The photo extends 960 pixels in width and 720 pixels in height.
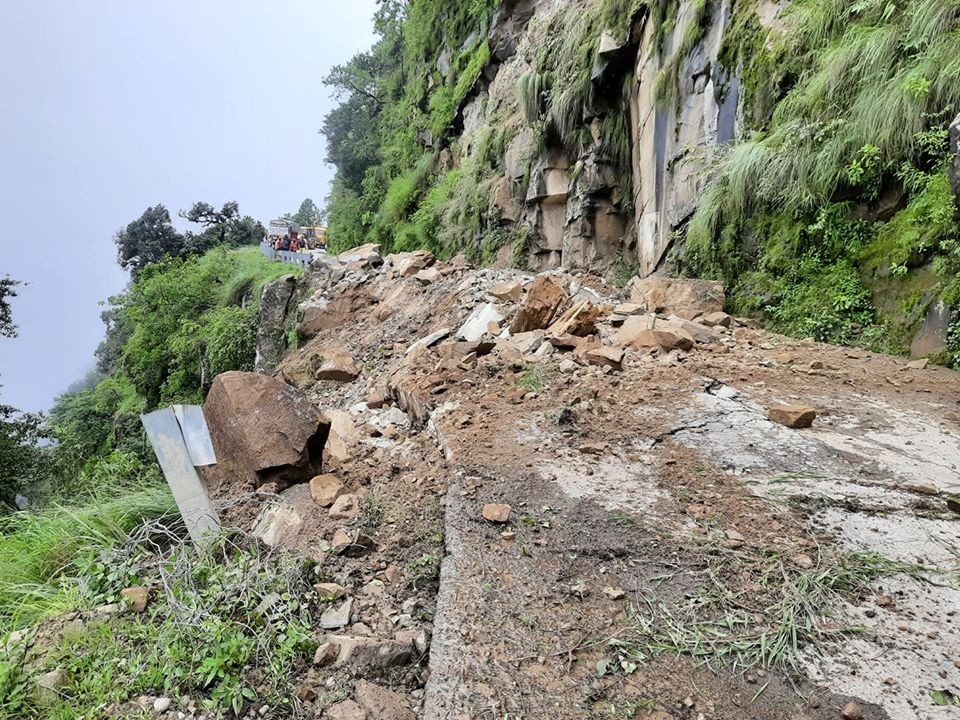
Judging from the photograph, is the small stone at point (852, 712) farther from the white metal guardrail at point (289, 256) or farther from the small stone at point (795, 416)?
the white metal guardrail at point (289, 256)

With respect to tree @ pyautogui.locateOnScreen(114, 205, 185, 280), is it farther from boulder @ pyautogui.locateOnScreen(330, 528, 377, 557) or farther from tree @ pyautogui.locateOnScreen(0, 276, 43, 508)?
boulder @ pyautogui.locateOnScreen(330, 528, 377, 557)

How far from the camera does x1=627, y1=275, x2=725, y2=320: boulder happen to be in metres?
6.06

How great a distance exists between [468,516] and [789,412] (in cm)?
212

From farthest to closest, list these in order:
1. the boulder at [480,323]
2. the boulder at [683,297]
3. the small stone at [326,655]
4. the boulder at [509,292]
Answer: the boulder at [509,292] → the boulder at [480,323] → the boulder at [683,297] → the small stone at [326,655]

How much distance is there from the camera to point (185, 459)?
9.57ft

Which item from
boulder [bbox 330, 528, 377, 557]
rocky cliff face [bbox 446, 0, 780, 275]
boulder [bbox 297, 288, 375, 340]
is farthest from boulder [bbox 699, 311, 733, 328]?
boulder [bbox 297, 288, 375, 340]

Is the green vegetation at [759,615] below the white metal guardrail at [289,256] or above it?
below

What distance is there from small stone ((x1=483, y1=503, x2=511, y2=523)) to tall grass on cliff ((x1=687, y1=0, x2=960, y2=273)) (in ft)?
15.5

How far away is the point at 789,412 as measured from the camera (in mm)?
3402

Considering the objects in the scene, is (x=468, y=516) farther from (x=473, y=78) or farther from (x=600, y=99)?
(x=473, y=78)

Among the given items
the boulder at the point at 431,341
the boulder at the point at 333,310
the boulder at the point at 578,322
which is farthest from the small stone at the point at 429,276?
the boulder at the point at 578,322

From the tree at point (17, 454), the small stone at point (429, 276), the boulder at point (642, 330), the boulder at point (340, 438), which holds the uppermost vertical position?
the small stone at point (429, 276)

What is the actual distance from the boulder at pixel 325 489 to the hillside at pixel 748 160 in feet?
15.0

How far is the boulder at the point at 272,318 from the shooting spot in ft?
41.5
